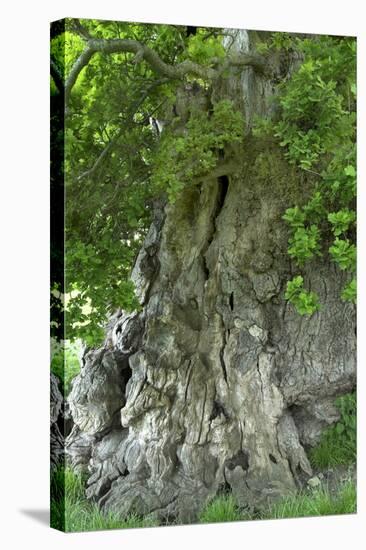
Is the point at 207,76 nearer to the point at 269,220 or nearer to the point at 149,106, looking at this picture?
the point at 149,106

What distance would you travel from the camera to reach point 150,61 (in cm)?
648

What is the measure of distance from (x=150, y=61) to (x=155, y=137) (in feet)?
1.41

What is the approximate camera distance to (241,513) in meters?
6.69

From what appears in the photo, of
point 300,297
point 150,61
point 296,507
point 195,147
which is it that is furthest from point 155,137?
point 296,507

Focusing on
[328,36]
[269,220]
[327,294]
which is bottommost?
[327,294]

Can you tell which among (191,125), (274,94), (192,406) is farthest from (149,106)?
(192,406)

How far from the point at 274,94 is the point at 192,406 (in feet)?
6.31

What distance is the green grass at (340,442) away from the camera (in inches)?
275

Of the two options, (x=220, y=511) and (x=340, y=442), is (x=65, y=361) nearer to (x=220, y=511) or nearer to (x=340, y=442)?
(x=220, y=511)

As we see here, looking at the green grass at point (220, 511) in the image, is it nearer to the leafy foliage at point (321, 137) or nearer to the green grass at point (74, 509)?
the green grass at point (74, 509)

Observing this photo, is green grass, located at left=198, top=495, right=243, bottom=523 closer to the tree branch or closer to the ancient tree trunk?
the ancient tree trunk

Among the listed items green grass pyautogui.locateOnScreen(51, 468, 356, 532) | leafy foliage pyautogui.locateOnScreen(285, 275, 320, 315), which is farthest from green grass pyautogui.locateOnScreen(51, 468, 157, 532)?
leafy foliage pyautogui.locateOnScreen(285, 275, 320, 315)

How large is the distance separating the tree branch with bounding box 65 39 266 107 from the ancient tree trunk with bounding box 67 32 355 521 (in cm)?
8

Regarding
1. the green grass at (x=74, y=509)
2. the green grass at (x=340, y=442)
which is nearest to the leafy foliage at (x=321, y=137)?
the green grass at (x=340, y=442)
